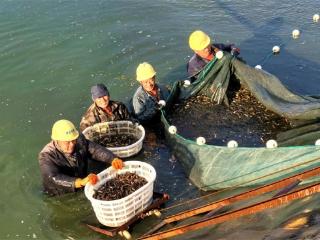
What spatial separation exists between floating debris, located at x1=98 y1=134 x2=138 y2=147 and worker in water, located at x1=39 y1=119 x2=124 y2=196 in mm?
684

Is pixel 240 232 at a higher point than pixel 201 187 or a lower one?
higher

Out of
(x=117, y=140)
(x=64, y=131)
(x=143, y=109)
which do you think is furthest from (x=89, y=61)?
(x=64, y=131)

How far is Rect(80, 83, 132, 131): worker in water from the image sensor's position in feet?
23.0

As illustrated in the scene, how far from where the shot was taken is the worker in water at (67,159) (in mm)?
5793

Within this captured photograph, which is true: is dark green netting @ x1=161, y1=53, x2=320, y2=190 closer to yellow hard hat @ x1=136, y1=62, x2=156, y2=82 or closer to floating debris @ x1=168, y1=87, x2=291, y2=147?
floating debris @ x1=168, y1=87, x2=291, y2=147

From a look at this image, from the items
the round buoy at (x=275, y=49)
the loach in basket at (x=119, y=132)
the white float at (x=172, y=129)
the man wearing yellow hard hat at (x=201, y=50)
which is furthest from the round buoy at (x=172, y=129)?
the round buoy at (x=275, y=49)

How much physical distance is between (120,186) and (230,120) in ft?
9.86

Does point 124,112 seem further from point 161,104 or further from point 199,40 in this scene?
point 199,40

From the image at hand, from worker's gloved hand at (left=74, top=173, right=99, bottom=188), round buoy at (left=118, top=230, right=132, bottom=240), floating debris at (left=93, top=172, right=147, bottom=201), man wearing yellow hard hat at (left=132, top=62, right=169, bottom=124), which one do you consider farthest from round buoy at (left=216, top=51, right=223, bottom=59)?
round buoy at (left=118, top=230, right=132, bottom=240)

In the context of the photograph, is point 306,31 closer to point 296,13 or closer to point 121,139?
point 296,13

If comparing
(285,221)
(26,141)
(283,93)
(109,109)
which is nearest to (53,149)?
(109,109)

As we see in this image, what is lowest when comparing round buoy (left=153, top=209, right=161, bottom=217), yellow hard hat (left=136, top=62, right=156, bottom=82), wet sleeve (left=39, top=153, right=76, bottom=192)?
round buoy (left=153, top=209, right=161, bottom=217)

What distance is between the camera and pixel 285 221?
181 inches

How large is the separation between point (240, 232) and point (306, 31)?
26.5 ft
